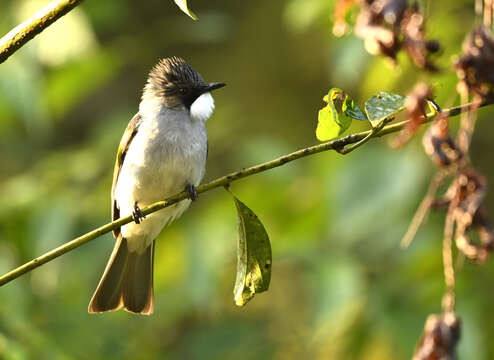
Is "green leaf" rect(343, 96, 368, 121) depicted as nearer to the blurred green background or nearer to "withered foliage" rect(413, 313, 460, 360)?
"withered foliage" rect(413, 313, 460, 360)

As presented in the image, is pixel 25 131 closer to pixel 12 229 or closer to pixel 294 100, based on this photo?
pixel 12 229

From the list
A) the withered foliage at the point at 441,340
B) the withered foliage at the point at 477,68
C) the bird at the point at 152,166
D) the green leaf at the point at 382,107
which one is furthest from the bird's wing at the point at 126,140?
the withered foliage at the point at 477,68

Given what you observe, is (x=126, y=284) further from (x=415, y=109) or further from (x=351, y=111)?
(x=415, y=109)

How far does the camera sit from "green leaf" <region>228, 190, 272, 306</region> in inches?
59.9

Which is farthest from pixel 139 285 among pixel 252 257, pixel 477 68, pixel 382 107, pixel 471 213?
pixel 477 68

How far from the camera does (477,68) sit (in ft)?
3.70

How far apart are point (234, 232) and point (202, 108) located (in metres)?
0.99

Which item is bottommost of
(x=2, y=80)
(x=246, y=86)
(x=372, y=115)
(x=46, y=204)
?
(x=246, y=86)

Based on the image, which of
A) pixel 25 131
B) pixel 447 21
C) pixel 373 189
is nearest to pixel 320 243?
pixel 373 189

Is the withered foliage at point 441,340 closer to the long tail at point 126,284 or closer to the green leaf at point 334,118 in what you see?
the green leaf at point 334,118

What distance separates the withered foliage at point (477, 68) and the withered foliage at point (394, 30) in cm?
5

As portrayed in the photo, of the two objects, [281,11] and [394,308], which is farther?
[281,11]

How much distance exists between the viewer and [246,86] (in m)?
5.82

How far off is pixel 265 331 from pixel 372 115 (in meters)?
3.25
